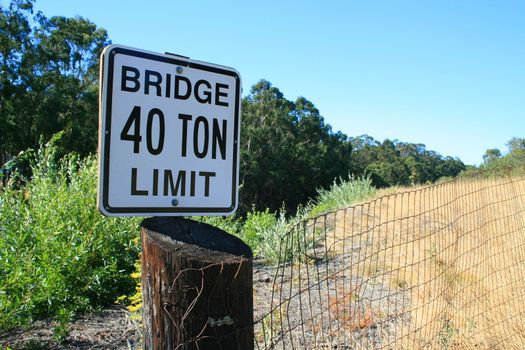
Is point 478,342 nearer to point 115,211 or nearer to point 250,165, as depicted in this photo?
point 115,211

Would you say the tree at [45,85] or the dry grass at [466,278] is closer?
the dry grass at [466,278]

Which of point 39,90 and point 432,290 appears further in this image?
point 39,90

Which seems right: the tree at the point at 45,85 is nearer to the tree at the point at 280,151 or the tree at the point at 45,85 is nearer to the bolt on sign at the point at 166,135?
the tree at the point at 280,151

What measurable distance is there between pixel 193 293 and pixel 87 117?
31825 mm

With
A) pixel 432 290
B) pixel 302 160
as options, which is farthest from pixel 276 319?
pixel 302 160

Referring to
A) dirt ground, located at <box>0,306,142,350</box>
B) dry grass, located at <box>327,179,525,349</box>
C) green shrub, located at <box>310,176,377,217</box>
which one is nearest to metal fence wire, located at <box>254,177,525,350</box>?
dry grass, located at <box>327,179,525,349</box>

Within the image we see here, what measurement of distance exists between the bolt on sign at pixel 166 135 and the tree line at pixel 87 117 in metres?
11.3

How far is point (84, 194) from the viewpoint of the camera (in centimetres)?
479

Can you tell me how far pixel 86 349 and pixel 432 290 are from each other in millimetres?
2712

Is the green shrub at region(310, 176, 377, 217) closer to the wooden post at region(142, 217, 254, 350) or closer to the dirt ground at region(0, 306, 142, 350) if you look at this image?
the dirt ground at region(0, 306, 142, 350)

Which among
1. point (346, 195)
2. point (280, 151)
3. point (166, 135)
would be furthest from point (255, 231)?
point (280, 151)

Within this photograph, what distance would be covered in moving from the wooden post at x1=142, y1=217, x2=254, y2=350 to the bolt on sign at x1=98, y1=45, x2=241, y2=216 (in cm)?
14

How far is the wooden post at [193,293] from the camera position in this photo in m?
1.54

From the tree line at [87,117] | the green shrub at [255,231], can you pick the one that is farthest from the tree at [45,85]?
the green shrub at [255,231]
